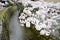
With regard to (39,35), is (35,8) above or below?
above

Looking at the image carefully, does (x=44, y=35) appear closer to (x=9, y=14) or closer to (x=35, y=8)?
(x=35, y=8)

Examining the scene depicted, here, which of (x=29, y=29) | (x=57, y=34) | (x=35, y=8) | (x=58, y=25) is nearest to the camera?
(x=57, y=34)

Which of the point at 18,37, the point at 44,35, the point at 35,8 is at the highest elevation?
the point at 35,8

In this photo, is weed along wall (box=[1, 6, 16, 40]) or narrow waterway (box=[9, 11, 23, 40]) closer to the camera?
narrow waterway (box=[9, 11, 23, 40])

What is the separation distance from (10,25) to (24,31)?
0.34 m

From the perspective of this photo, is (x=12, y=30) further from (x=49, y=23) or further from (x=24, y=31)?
(x=49, y=23)

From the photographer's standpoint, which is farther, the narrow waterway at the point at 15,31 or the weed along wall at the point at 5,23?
the weed along wall at the point at 5,23

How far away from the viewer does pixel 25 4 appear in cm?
165

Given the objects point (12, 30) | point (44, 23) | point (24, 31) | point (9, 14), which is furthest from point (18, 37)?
point (9, 14)

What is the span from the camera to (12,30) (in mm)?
1506

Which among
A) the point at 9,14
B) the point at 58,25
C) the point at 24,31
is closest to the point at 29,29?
the point at 24,31

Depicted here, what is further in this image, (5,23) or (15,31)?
(5,23)

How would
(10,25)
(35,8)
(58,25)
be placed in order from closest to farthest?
(58,25)
(35,8)
(10,25)

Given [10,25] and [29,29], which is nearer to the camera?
[29,29]
